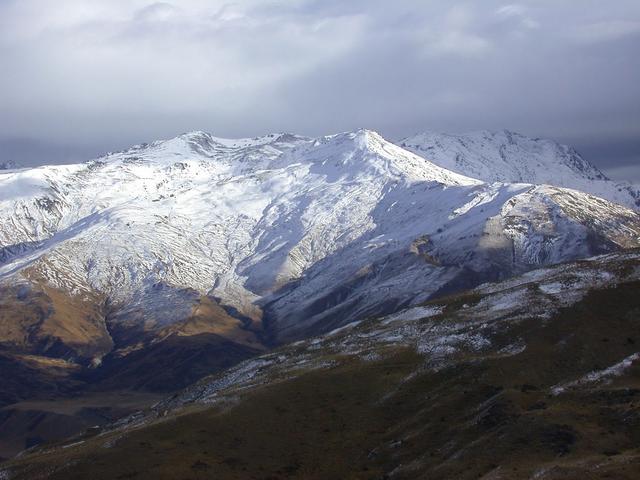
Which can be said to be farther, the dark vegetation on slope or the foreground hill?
the foreground hill

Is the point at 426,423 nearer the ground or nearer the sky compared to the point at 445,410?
nearer the ground

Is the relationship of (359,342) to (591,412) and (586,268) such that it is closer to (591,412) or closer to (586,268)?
(586,268)

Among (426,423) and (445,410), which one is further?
(445,410)

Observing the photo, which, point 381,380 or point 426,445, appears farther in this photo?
point 381,380

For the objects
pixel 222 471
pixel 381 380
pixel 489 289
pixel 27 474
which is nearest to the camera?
pixel 222 471

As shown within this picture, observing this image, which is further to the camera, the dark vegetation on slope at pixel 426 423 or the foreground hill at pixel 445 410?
the foreground hill at pixel 445 410

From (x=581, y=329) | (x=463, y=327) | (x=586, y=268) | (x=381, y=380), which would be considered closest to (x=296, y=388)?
(x=381, y=380)

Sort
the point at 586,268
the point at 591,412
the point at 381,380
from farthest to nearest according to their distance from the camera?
1. the point at 586,268
2. the point at 381,380
3. the point at 591,412

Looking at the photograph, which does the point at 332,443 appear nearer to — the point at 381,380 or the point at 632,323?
the point at 381,380
